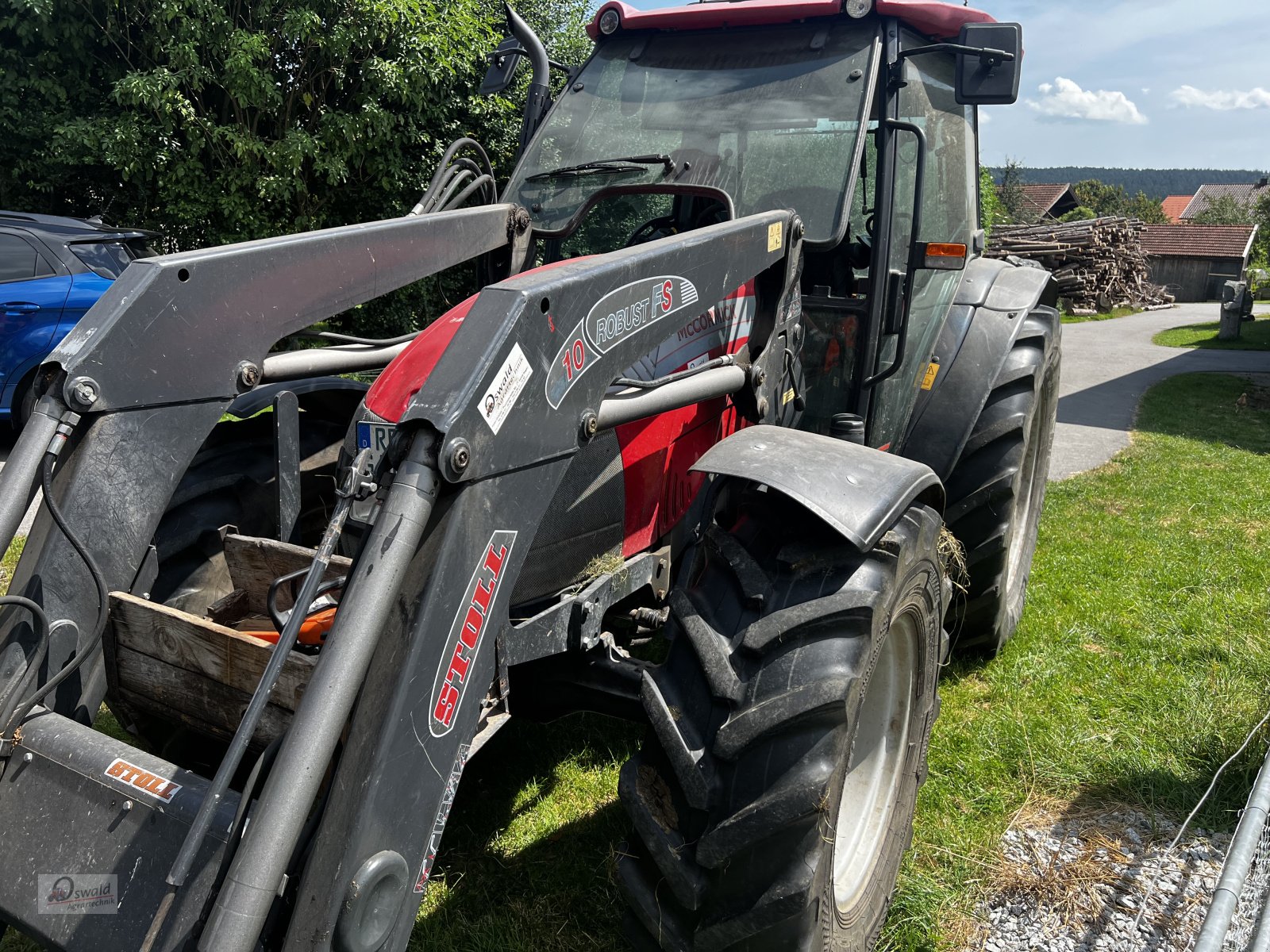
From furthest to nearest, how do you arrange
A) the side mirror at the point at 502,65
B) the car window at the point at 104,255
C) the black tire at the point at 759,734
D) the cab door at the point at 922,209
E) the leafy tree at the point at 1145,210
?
the leafy tree at the point at 1145,210
the car window at the point at 104,255
the side mirror at the point at 502,65
the cab door at the point at 922,209
the black tire at the point at 759,734

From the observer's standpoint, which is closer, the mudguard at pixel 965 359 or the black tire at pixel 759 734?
the black tire at pixel 759 734

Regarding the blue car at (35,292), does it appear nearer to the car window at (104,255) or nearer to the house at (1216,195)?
the car window at (104,255)

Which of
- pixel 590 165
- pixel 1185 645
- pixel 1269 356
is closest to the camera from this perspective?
pixel 590 165

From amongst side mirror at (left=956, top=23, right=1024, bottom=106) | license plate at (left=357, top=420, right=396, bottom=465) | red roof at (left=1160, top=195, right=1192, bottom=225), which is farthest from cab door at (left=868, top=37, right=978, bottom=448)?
red roof at (left=1160, top=195, right=1192, bottom=225)

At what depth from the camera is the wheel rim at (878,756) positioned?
8.65 feet

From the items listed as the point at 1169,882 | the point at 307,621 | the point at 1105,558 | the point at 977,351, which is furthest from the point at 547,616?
the point at 1105,558

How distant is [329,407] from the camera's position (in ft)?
11.1

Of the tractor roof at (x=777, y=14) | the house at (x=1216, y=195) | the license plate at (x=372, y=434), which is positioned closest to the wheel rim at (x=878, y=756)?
the license plate at (x=372, y=434)

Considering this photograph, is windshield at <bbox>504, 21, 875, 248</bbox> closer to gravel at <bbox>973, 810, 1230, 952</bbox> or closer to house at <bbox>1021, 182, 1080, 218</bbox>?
gravel at <bbox>973, 810, 1230, 952</bbox>

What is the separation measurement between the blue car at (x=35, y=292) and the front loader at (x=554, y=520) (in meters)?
5.84

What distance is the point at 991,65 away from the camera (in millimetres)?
3076

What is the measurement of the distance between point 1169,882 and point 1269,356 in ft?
58.7

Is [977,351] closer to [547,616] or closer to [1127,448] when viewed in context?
[547,616]

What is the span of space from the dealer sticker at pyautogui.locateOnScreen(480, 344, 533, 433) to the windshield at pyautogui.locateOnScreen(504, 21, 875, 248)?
1.55 meters
